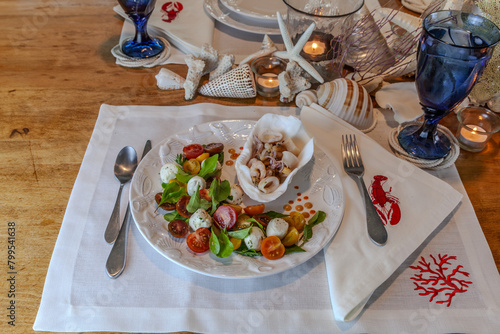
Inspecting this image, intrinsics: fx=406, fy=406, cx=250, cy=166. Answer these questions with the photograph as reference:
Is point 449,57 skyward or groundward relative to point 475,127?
skyward

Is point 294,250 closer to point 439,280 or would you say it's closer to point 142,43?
point 439,280

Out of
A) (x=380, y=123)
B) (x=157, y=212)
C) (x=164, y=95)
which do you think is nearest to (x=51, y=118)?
(x=164, y=95)

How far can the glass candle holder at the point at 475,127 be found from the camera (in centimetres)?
94

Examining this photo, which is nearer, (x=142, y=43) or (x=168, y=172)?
(x=168, y=172)

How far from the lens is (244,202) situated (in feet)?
2.52

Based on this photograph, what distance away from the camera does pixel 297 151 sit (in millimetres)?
805

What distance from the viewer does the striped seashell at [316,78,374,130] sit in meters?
0.95

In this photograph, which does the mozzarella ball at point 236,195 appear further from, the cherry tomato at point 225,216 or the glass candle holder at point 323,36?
the glass candle holder at point 323,36

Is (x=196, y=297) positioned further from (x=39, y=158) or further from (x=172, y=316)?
(x=39, y=158)

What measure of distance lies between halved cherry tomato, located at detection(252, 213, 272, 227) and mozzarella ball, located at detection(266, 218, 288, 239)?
3 cm

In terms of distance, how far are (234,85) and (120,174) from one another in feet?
1.20

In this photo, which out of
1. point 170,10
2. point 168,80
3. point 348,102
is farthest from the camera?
point 170,10

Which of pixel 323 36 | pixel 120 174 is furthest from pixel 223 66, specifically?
pixel 120 174

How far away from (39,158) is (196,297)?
50 cm
